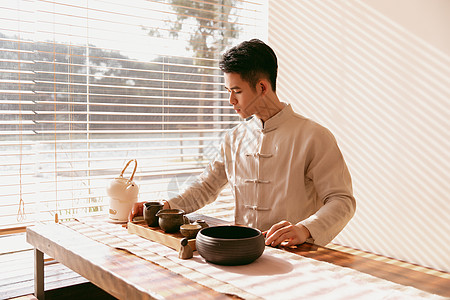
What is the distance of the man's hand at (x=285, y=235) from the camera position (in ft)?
4.40

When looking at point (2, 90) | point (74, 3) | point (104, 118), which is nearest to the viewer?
point (2, 90)

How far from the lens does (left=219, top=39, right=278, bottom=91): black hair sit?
179cm

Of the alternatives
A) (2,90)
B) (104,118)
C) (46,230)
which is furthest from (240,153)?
(2,90)

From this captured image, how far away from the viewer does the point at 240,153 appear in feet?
6.34

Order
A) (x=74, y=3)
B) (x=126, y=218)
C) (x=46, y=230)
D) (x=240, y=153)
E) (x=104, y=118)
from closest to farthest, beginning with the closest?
(x=46, y=230) → (x=126, y=218) → (x=240, y=153) → (x=74, y=3) → (x=104, y=118)

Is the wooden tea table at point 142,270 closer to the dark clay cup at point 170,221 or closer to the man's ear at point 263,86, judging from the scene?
the dark clay cup at point 170,221

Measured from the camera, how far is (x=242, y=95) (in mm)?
1834

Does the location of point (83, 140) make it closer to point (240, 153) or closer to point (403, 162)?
point (240, 153)

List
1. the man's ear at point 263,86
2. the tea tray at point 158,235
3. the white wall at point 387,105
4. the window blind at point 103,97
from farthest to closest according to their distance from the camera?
the white wall at point 387,105 < the window blind at point 103,97 < the man's ear at point 263,86 < the tea tray at point 158,235

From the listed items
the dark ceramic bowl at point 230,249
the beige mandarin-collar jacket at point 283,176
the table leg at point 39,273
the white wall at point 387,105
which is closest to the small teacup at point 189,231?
the dark ceramic bowl at point 230,249

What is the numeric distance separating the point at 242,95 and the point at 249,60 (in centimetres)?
15

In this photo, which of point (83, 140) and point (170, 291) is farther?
point (83, 140)

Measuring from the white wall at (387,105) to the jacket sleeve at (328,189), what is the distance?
4.80 feet

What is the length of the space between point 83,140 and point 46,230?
1089mm
